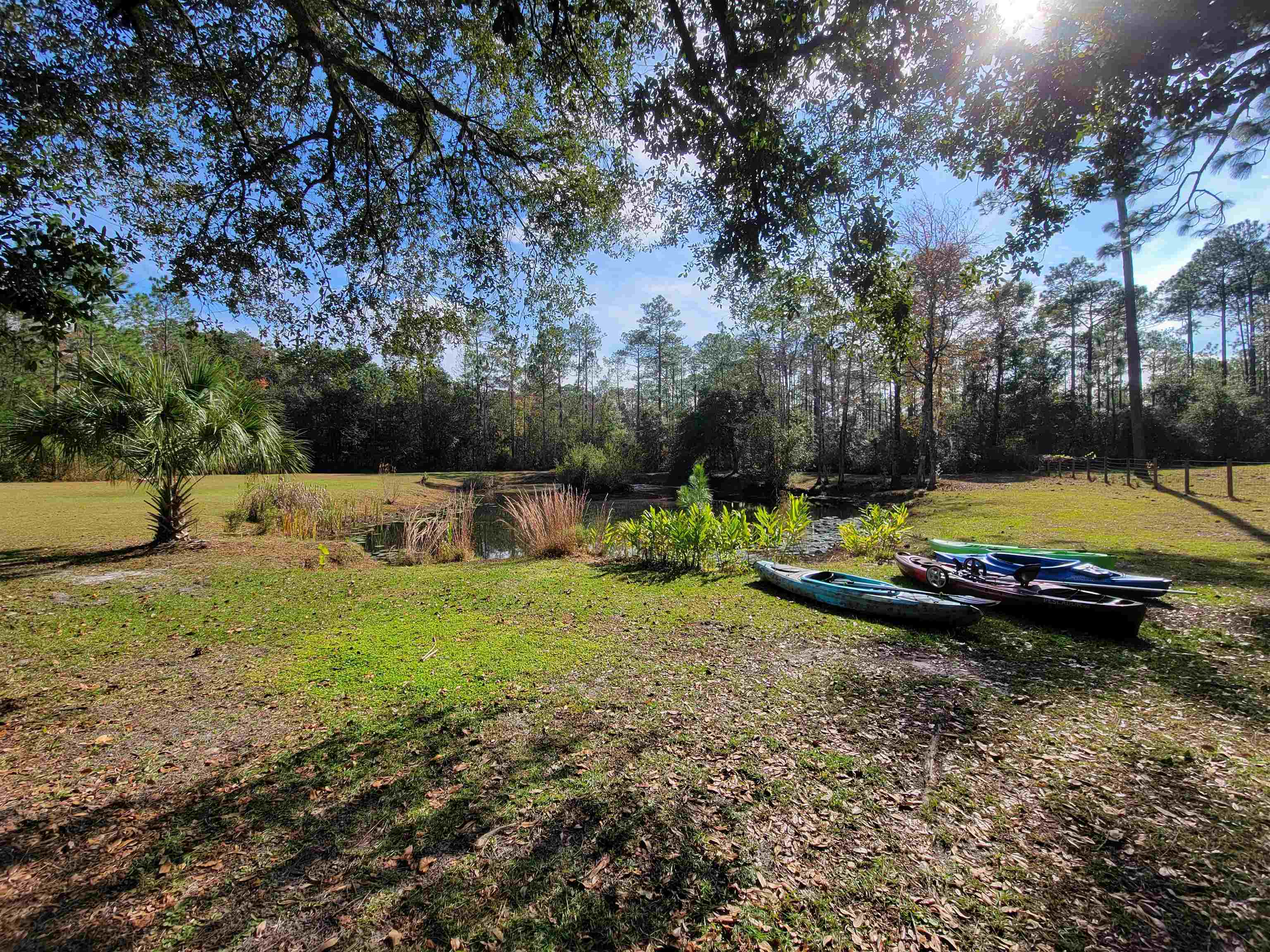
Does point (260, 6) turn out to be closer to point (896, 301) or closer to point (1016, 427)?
point (896, 301)

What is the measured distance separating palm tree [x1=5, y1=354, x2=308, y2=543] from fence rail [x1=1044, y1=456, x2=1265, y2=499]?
25199 millimetres

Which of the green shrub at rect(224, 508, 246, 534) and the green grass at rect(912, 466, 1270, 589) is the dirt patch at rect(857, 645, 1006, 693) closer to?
the green grass at rect(912, 466, 1270, 589)

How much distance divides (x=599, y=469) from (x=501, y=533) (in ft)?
54.3

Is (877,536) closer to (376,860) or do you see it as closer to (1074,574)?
(1074,574)

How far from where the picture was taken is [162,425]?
7.64m

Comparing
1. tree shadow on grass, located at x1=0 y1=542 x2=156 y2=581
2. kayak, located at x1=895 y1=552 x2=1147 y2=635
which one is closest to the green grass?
kayak, located at x1=895 y1=552 x2=1147 y2=635

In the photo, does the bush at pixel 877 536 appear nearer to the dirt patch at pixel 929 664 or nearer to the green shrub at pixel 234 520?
the dirt patch at pixel 929 664

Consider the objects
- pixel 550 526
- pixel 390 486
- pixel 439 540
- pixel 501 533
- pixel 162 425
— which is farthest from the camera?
pixel 390 486

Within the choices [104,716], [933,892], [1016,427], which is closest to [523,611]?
[104,716]

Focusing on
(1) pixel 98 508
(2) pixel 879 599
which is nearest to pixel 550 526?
(2) pixel 879 599

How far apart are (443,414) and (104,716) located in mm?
51295

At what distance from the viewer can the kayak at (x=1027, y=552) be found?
280 inches

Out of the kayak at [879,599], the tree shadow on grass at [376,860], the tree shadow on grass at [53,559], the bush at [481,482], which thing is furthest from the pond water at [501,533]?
the tree shadow on grass at [376,860]

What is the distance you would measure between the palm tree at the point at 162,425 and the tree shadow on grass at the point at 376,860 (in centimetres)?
708
